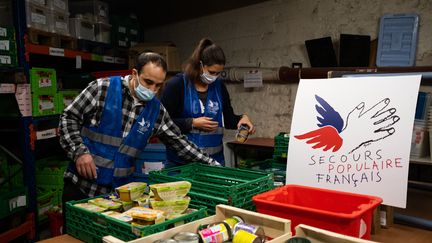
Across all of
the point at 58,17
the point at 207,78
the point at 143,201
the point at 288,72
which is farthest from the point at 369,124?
the point at 58,17

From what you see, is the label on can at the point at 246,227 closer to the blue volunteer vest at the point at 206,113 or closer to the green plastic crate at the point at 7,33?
the blue volunteer vest at the point at 206,113

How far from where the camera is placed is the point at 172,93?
7.38 feet

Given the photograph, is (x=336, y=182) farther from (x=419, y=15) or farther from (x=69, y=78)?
(x=69, y=78)

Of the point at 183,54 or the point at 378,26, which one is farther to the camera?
the point at 183,54

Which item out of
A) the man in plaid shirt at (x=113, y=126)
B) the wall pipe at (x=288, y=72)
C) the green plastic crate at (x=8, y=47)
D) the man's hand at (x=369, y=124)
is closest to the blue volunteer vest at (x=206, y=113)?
the man in plaid shirt at (x=113, y=126)

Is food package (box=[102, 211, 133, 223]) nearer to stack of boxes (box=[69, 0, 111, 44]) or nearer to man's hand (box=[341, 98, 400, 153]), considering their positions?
man's hand (box=[341, 98, 400, 153])

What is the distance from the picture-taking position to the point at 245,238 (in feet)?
3.13

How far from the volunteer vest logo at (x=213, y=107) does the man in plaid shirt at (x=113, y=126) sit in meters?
0.50

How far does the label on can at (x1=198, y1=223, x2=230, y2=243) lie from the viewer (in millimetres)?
980

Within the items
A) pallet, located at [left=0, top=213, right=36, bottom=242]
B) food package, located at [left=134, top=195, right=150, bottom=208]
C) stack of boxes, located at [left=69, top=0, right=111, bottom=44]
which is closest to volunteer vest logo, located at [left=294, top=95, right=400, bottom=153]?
food package, located at [left=134, top=195, right=150, bottom=208]

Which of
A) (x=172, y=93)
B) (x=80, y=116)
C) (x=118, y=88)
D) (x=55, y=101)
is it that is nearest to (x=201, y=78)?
(x=172, y=93)

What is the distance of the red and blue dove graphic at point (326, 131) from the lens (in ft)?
4.24

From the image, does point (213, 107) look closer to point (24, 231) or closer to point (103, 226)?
point (103, 226)

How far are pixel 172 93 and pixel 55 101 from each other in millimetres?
1951
